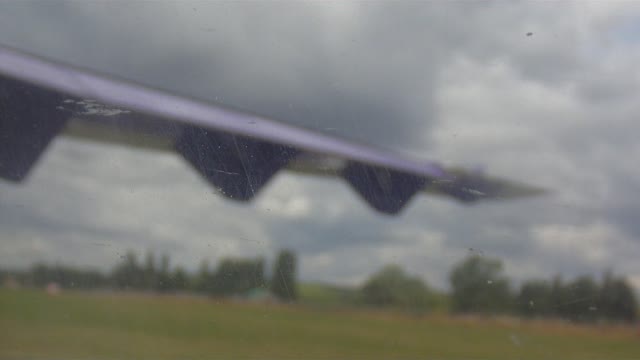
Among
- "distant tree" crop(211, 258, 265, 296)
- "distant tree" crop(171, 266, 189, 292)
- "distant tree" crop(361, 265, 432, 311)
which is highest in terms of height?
"distant tree" crop(361, 265, 432, 311)

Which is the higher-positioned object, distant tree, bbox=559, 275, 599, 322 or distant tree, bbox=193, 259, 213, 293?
distant tree, bbox=559, 275, 599, 322

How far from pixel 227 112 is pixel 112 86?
353mm

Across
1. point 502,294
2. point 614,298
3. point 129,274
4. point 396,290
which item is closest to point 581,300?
point 614,298

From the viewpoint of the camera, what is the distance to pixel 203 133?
1.82m

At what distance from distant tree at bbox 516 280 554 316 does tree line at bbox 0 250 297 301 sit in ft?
2.18

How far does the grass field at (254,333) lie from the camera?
1.80m

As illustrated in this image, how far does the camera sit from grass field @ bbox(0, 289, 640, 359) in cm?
180

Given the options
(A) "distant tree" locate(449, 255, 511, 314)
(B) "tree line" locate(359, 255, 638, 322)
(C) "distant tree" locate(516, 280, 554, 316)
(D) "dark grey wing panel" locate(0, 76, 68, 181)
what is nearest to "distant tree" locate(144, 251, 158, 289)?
(D) "dark grey wing panel" locate(0, 76, 68, 181)

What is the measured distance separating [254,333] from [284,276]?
20cm

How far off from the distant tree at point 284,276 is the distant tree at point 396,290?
210mm

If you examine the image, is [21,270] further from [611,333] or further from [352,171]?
[611,333]

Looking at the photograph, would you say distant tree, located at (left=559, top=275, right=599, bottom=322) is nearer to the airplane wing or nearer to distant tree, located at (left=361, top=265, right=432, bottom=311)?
the airplane wing

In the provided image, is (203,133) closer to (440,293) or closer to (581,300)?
(440,293)

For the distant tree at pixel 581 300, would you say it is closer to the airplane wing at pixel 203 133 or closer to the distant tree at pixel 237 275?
the airplane wing at pixel 203 133
